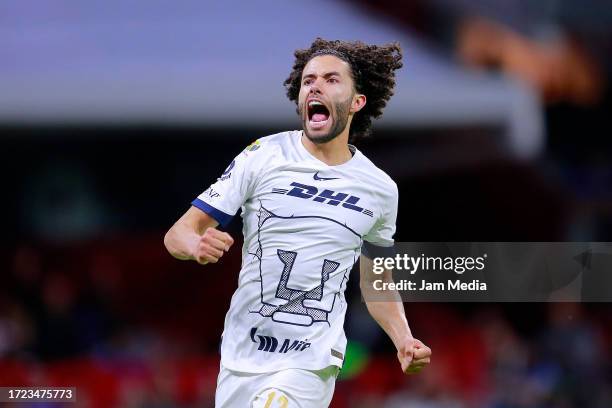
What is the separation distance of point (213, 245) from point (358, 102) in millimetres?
1434

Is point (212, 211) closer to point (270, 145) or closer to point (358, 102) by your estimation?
point (270, 145)

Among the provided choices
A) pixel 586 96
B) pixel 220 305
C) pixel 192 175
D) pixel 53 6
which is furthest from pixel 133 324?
pixel 586 96

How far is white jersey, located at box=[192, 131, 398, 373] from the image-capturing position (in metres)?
5.18

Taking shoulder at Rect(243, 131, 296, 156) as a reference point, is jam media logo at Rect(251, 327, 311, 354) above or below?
below

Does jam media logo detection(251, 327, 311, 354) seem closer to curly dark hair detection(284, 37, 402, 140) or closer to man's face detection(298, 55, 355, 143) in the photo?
man's face detection(298, 55, 355, 143)

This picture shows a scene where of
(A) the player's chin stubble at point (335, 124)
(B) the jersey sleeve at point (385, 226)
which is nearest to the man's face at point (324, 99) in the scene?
(A) the player's chin stubble at point (335, 124)

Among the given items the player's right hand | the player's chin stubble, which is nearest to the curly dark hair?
the player's chin stubble

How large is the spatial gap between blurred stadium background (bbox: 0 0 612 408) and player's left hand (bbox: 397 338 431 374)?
673cm

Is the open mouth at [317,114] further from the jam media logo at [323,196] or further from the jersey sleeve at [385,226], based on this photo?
the jersey sleeve at [385,226]

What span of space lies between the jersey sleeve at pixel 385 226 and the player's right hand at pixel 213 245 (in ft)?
3.89

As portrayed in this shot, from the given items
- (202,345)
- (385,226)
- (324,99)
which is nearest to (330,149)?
(324,99)

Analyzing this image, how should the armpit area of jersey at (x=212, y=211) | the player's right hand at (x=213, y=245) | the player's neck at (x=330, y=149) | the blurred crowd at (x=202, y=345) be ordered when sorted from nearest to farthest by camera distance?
the player's right hand at (x=213, y=245) → the armpit area of jersey at (x=212, y=211) → the player's neck at (x=330, y=149) → the blurred crowd at (x=202, y=345)

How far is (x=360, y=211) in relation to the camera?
542cm

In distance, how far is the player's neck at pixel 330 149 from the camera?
215 inches
